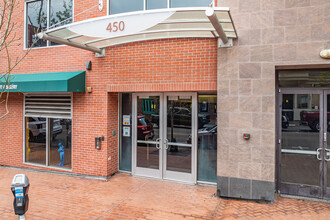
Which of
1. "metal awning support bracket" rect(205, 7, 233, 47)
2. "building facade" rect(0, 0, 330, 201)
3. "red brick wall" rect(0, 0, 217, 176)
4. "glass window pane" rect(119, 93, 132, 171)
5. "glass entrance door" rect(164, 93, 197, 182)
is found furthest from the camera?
"glass window pane" rect(119, 93, 132, 171)

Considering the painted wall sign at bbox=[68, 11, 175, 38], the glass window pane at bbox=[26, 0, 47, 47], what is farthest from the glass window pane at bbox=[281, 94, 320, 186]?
the glass window pane at bbox=[26, 0, 47, 47]

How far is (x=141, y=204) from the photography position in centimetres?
526

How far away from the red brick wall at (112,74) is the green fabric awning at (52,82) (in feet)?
1.01

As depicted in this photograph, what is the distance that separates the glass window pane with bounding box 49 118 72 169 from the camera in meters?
7.42

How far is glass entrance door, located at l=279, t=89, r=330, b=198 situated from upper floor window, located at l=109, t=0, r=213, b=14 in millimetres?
3049

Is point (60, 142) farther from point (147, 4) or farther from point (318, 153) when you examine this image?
point (318, 153)

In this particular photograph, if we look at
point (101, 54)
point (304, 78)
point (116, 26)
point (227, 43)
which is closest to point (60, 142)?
point (101, 54)

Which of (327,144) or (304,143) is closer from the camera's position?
(327,144)

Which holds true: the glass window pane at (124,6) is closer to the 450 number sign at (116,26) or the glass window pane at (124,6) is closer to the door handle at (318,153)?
the 450 number sign at (116,26)

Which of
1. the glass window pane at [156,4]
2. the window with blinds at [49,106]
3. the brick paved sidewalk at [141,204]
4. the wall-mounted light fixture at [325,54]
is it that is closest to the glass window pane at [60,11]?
the window with blinds at [49,106]

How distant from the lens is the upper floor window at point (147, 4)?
6.13 m

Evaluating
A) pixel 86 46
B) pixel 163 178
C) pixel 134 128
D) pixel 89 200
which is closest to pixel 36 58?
pixel 86 46

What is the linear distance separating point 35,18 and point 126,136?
486 cm

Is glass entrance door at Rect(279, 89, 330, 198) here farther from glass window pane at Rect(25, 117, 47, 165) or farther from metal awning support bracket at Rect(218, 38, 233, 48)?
glass window pane at Rect(25, 117, 47, 165)
